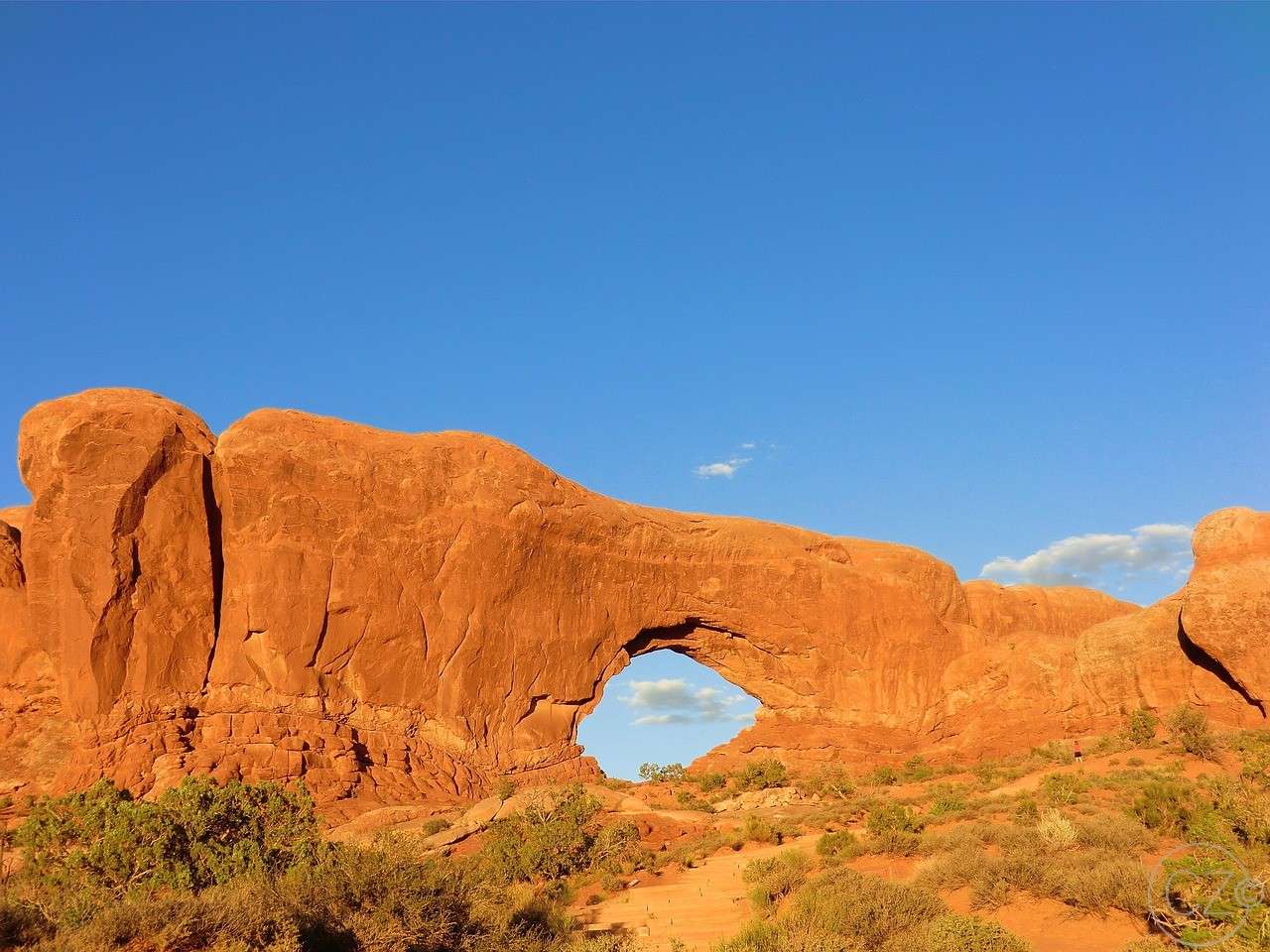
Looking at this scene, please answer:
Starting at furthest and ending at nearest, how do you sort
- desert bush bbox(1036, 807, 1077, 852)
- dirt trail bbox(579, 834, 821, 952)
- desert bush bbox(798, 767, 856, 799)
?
1. desert bush bbox(798, 767, 856, 799)
2. desert bush bbox(1036, 807, 1077, 852)
3. dirt trail bbox(579, 834, 821, 952)

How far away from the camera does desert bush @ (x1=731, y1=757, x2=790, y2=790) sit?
110ft

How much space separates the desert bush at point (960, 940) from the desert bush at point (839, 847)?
708 cm

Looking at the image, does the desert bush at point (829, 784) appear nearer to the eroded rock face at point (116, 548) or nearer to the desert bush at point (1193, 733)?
the desert bush at point (1193, 733)

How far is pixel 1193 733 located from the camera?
25031 millimetres

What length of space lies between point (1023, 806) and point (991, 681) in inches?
823

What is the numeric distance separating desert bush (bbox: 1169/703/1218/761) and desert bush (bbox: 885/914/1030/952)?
16814 millimetres

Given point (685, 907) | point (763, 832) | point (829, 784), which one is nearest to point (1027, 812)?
point (763, 832)

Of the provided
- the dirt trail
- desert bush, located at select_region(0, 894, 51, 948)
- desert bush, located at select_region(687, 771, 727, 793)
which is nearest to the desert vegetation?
desert bush, located at select_region(0, 894, 51, 948)

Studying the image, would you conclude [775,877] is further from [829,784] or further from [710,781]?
[710,781]

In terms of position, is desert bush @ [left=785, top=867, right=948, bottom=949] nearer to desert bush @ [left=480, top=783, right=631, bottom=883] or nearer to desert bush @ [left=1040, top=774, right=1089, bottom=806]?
desert bush @ [left=480, top=783, right=631, bottom=883]

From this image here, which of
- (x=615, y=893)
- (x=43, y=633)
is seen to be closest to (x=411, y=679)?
(x=43, y=633)

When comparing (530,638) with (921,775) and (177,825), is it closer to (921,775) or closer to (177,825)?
(921,775)

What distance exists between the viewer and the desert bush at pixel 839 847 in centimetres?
1794

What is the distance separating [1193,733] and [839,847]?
39.7ft
